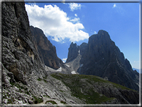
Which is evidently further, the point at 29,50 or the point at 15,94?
the point at 29,50

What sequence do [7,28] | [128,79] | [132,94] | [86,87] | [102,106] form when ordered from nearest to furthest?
[7,28]
[102,106]
[86,87]
[132,94]
[128,79]

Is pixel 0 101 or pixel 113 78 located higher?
pixel 0 101

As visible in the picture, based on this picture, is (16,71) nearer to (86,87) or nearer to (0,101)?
(0,101)

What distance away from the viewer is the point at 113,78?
190250mm

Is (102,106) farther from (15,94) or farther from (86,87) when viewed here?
(15,94)

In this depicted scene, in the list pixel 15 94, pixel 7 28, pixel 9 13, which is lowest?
pixel 15 94

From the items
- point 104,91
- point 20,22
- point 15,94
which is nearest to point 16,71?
point 15,94

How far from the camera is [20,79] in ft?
80.2

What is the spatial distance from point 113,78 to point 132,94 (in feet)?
315

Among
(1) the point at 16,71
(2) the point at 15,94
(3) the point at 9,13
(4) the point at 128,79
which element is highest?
(3) the point at 9,13

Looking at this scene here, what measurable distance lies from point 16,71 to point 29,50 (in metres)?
26.1

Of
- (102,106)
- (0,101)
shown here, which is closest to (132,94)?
(102,106)

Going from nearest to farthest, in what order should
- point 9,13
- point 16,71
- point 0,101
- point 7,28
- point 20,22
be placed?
point 0,101
point 16,71
point 7,28
point 9,13
point 20,22

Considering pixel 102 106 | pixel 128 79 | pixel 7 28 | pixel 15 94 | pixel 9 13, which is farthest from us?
pixel 128 79
